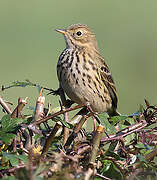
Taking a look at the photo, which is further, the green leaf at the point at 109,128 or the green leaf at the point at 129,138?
the green leaf at the point at 129,138

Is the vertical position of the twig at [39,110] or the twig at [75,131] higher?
the twig at [39,110]

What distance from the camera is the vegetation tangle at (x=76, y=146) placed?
1969mm

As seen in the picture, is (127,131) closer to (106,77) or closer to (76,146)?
(76,146)

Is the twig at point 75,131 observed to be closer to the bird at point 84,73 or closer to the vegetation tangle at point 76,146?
the vegetation tangle at point 76,146

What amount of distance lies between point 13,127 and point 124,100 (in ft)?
22.3

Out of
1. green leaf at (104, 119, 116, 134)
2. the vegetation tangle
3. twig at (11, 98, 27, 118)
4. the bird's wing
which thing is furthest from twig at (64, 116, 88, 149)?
the bird's wing

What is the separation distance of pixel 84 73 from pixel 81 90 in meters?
0.21

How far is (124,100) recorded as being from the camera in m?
8.94

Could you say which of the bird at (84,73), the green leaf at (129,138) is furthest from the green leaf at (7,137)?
the bird at (84,73)

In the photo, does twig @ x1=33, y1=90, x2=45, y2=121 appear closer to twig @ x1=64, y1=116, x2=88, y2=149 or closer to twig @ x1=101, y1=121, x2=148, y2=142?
twig @ x1=64, y1=116, x2=88, y2=149

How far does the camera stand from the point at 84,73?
5285 mm

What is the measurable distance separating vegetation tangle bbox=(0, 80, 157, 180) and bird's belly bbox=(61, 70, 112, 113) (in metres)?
2.41

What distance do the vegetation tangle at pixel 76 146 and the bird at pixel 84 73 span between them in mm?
2331

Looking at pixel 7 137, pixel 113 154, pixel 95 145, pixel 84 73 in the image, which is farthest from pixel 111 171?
pixel 84 73
